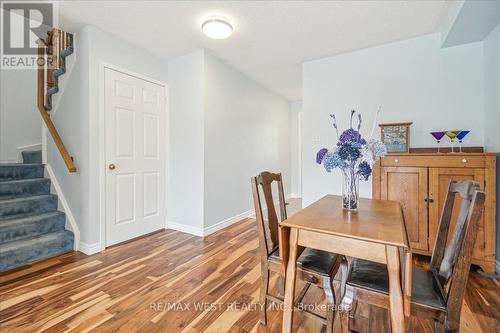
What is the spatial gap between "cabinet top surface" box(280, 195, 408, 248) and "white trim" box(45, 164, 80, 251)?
262cm

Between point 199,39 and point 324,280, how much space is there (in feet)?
9.29

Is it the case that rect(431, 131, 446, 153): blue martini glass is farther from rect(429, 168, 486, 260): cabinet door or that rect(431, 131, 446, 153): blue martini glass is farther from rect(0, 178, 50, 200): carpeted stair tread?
rect(0, 178, 50, 200): carpeted stair tread

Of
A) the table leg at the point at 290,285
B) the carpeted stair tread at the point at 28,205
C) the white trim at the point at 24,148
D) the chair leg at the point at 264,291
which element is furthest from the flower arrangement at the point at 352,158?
the white trim at the point at 24,148

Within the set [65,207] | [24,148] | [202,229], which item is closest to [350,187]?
[202,229]

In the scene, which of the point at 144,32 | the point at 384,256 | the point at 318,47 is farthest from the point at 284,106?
the point at 384,256

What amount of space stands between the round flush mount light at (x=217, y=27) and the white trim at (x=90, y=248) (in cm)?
262

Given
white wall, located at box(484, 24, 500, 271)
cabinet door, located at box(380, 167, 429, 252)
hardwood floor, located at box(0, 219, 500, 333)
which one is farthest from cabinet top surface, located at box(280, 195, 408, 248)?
white wall, located at box(484, 24, 500, 271)

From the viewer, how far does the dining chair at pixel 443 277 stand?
92cm

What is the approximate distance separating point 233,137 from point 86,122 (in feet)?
6.31

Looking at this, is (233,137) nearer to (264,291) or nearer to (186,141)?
(186,141)

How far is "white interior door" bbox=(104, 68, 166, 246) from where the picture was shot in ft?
8.95

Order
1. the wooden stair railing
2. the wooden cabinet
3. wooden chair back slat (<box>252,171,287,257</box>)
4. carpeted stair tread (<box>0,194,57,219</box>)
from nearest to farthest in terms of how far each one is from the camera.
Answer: wooden chair back slat (<box>252,171,287,257</box>), the wooden cabinet, carpeted stair tread (<box>0,194,57,219</box>), the wooden stair railing

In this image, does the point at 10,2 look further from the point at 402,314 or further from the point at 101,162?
the point at 402,314

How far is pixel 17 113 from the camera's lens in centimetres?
357
